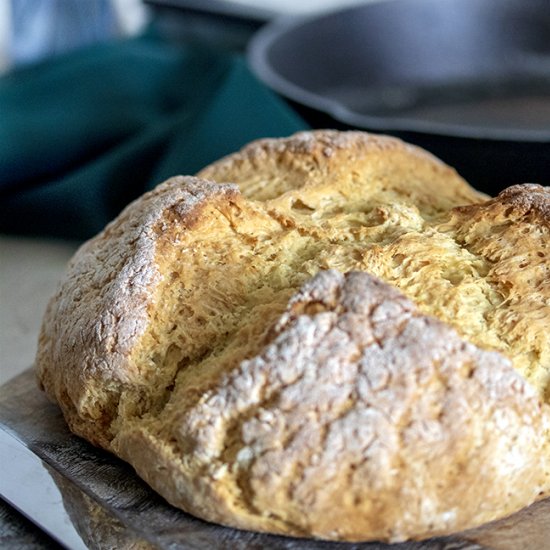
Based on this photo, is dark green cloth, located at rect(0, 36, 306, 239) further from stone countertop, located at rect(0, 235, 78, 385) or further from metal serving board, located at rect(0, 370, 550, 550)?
metal serving board, located at rect(0, 370, 550, 550)

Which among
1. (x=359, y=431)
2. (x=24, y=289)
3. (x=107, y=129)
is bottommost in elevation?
(x=24, y=289)

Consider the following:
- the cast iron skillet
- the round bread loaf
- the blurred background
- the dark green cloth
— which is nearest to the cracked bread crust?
A: the round bread loaf

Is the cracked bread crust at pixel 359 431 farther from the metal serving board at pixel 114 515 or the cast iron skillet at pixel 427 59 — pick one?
the cast iron skillet at pixel 427 59


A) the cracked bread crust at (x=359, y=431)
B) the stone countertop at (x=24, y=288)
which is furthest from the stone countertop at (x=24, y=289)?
the cracked bread crust at (x=359, y=431)

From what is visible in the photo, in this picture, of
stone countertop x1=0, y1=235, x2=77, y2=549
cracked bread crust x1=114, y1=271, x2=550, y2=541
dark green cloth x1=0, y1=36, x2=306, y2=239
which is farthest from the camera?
dark green cloth x1=0, y1=36, x2=306, y2=239

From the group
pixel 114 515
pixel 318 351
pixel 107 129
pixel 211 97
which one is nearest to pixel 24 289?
pixel 107 129

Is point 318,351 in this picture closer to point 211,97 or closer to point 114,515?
point 114,515
